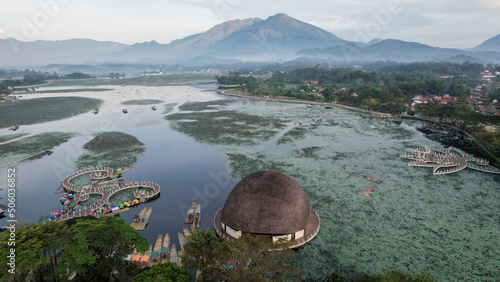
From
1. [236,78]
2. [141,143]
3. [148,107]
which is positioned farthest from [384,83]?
[141,143]

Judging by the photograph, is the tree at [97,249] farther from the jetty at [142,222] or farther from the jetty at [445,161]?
the jetty at [445,161]

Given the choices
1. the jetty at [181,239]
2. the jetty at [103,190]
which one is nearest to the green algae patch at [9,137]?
the jetty at [103,190]

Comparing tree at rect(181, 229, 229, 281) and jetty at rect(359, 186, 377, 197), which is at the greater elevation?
tree at rect(181, 229, 229, 281)

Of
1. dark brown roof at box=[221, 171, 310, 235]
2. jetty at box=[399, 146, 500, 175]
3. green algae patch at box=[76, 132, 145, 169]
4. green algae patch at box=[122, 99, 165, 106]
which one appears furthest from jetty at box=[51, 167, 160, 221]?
green algae patch at box=[122, 99, 165, 106]

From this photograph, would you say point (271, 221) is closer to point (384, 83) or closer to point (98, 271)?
point (98, 271)

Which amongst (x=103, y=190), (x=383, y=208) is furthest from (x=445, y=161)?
(x=103, y=190)

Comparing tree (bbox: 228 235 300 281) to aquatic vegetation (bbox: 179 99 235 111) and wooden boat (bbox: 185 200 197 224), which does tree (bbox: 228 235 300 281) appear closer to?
wooden boat (bbox: 185 200 197 224)

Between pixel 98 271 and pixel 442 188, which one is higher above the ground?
pixel 98 271
